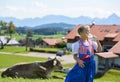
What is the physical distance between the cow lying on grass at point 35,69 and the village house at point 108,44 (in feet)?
109

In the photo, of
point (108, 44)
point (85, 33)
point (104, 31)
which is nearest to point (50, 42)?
point (104, 31)

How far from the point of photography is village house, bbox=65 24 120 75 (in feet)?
152

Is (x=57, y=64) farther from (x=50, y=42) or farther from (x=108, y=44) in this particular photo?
(x=50, y=42)

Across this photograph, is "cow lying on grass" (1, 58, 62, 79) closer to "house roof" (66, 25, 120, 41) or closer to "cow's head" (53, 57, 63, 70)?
"cow's head" (53, 57, 63, 70)

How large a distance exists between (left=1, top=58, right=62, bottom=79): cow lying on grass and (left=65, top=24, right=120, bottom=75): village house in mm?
33240

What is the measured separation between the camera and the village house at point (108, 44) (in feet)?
152

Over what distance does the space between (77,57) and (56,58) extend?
4.21 m

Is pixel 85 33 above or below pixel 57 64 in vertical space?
above

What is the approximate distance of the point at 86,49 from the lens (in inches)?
318

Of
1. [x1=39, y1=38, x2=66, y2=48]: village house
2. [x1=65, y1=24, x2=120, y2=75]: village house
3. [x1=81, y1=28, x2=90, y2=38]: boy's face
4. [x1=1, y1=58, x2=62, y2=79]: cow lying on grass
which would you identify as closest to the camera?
[x1=81, y1=28, x2=90, y2=38]: boy's face

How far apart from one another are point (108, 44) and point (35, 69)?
65.0 meters

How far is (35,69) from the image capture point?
482 inches

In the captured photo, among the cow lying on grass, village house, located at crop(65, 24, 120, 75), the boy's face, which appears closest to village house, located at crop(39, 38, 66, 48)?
village house, located at crop(65, 24, 120, 75)

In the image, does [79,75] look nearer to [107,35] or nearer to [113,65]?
[113,65]
